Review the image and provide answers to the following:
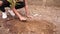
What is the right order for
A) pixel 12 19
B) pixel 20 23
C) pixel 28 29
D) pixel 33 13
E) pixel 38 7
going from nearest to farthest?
pixel 28 29 → pixel 20 23 → pixel 12 19 → pixel 33 13 → pixel 38 7

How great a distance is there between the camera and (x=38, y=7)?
140 inches

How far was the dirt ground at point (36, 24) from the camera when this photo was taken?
97.2 inches

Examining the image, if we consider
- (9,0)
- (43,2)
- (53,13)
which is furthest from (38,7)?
(9,0)

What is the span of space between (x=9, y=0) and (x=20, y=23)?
1.47 ft

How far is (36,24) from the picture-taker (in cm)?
267

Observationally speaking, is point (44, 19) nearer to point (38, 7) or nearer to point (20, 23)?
point (20, 23)

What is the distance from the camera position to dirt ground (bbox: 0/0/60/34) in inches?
97.2

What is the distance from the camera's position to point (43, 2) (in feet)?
12.1

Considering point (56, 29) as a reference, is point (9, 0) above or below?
above

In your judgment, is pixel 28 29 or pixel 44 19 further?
pixel 44 19

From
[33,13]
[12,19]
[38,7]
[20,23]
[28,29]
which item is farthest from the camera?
[38,7]

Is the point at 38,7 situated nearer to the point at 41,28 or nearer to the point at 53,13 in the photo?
the point at 53,13

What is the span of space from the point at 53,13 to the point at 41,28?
0.77m

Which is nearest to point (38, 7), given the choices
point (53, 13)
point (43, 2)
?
point (43, 2)
